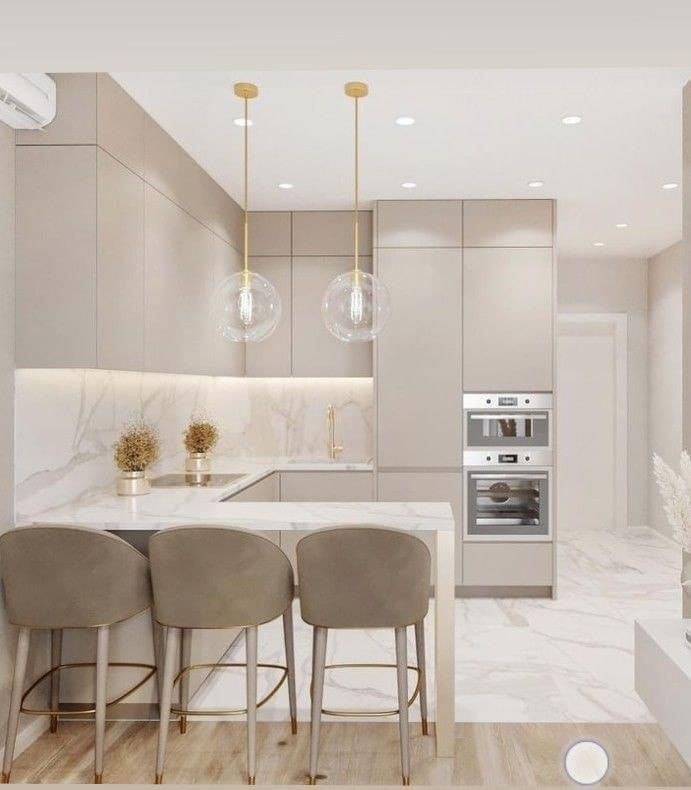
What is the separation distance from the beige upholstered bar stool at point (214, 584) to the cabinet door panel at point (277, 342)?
9.85 feet

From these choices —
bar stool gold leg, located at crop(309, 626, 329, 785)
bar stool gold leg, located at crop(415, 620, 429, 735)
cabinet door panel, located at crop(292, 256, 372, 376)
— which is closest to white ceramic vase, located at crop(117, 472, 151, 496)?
bar stool gold leg, located at crop(309, 626, 329, 785)

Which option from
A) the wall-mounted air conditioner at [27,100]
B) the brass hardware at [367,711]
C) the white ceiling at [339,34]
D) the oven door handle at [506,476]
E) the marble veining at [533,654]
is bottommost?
the marble veining at [533,654]

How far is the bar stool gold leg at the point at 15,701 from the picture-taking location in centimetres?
269

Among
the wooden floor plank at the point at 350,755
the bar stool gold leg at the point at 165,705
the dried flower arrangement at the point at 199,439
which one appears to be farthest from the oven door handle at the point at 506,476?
the bar stool gold leg at the point at 165,705

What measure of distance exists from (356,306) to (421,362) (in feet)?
7.01

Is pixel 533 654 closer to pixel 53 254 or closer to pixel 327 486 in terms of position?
pixel 327 486

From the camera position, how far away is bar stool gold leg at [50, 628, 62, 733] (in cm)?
306

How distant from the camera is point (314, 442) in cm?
584

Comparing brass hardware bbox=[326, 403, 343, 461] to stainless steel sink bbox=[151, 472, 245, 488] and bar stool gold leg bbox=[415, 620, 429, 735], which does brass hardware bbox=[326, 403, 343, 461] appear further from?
bar stool gold leg bbox=[415, 620, 429, 735]

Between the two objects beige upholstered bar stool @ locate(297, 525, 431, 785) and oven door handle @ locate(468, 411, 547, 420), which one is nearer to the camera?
beige upholstered bar stool @ locate(297, 525, 431, 785)

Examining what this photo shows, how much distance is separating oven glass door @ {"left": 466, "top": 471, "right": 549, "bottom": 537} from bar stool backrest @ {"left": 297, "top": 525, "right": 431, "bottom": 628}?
8.43 feet

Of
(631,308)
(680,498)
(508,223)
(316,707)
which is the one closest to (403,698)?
(316,707)

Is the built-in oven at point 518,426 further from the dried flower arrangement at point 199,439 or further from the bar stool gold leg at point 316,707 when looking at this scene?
the bar stool gold leg at point 316,707

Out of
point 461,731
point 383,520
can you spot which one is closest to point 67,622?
point 383,520
